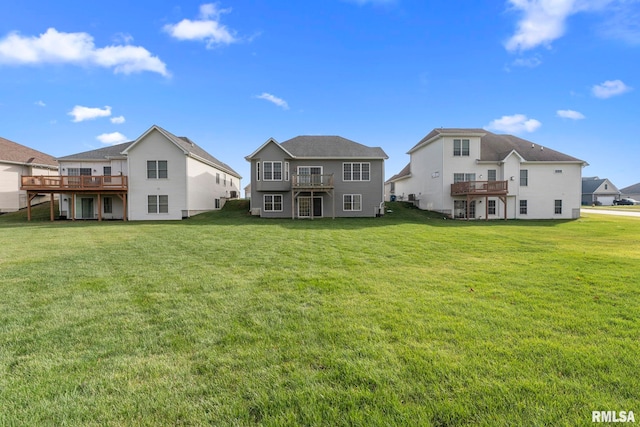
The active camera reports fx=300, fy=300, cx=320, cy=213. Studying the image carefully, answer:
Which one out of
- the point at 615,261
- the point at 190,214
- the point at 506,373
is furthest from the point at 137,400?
the point at 190,214

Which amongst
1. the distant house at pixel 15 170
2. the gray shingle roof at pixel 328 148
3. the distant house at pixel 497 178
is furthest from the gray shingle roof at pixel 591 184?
the distant house at pixel 15 170

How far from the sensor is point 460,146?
2683 cm

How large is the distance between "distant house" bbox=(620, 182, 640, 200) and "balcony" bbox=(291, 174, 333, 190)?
84407mm

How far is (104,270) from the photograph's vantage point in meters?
7.96

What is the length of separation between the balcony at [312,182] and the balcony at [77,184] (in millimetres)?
14097

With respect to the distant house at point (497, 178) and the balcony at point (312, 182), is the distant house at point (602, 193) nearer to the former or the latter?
the distant house at point (497, 178)

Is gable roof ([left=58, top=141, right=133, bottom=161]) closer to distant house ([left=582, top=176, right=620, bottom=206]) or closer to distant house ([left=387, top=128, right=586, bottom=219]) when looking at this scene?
distant house ([left=387, top=128, right=586, bottom=219])

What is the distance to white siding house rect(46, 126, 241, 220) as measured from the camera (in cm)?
2461

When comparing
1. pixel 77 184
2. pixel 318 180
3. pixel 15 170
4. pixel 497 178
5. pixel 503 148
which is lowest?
pixel 77 184

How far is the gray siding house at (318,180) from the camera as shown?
25297 millimetres

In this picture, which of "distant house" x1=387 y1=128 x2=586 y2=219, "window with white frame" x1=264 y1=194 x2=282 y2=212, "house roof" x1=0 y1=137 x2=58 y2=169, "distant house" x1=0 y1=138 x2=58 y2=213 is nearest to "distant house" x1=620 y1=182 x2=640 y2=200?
"distant house" x1=387 y1=128 x2=586 y2=219

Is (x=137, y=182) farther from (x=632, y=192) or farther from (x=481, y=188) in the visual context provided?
(x=632, y=192)

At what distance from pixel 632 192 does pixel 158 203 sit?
10321cm

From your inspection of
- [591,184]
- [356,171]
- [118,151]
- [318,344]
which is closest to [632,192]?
[591,184]
